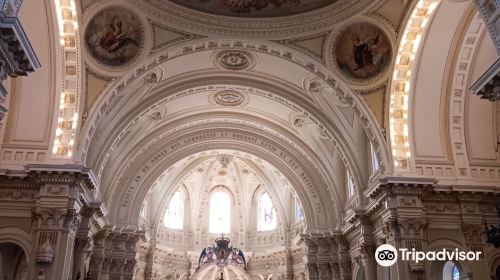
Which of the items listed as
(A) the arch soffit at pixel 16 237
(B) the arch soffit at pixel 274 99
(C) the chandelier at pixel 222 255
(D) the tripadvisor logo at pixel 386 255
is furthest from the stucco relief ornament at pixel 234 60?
(C) the chandelier at pixel 222 255

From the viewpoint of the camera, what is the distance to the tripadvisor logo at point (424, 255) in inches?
651

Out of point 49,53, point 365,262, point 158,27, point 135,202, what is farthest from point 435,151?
point 135,202

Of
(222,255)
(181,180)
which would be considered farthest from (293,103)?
(222,255)

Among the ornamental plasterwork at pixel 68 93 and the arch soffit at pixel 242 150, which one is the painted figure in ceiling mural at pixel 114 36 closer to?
the ornamental plasterwork at pixel 68 93

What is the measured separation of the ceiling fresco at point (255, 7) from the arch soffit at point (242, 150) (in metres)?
8.80

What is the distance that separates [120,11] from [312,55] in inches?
270

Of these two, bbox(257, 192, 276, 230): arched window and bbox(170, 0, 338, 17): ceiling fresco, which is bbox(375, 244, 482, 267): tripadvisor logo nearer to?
bbox(170, 0, 338, 17): ceiling fresco

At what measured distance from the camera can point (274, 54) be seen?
752 inches

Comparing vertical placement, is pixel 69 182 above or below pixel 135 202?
below

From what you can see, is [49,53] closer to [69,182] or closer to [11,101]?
[11,101]

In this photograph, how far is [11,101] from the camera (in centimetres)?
1667

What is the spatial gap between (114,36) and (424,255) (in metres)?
12.5

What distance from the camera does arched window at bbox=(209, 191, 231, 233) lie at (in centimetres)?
3700

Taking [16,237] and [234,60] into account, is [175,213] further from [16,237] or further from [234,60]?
[16,237]
